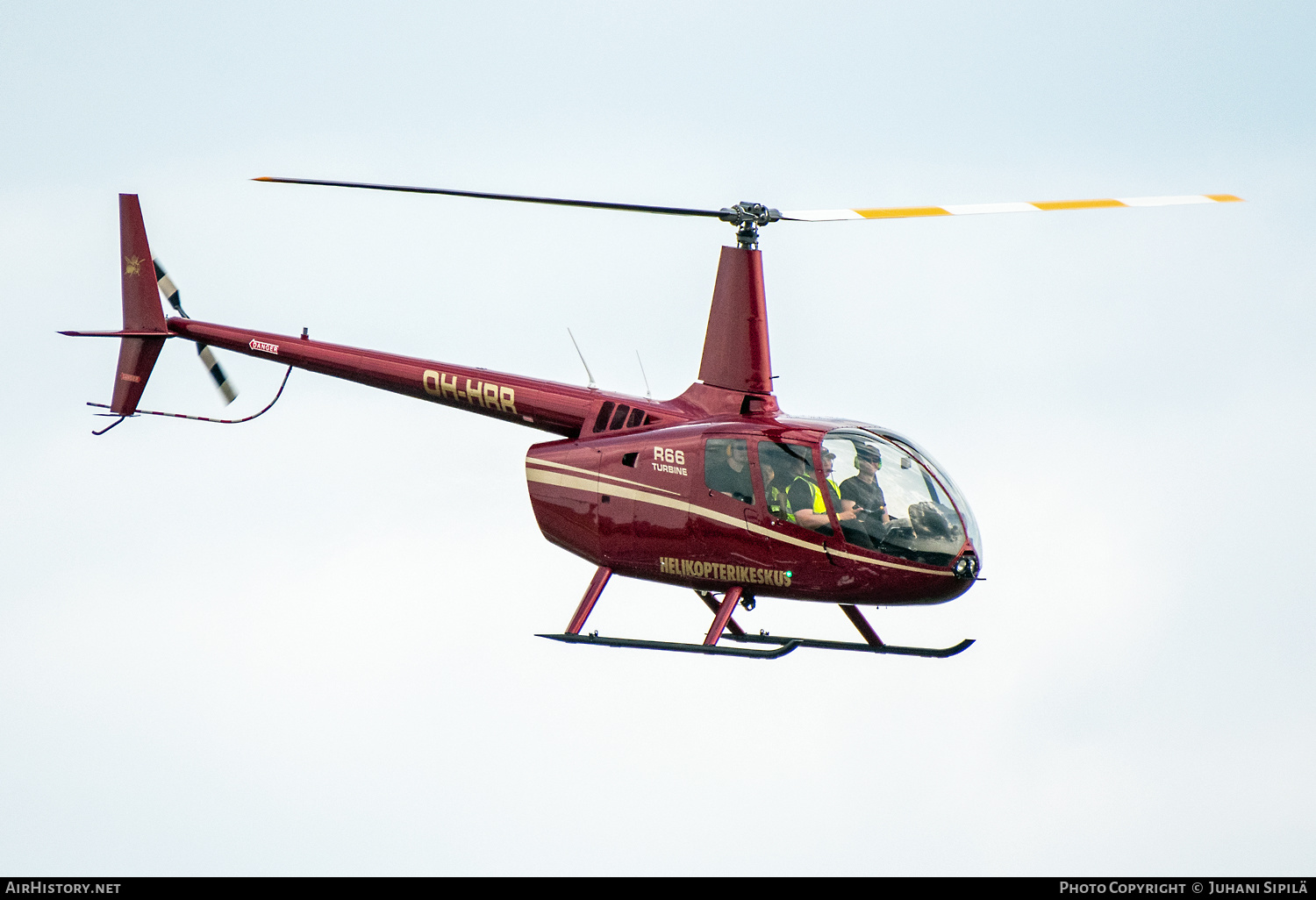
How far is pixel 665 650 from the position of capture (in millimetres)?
18562

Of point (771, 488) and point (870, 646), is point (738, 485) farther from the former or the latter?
point (870, 646)

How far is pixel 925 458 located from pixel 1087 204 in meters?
3.36

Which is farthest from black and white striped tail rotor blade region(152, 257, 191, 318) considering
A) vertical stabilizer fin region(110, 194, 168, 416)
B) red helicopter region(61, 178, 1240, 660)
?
red helicopter region(61, 178, 1240, 660)

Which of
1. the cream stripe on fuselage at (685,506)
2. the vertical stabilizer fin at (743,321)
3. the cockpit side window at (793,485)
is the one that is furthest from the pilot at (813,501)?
the vertical stabilizer fin at (743,321)

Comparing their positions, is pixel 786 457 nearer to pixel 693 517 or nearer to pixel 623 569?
pixel 693 517

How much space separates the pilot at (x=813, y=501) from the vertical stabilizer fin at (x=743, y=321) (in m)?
1.54

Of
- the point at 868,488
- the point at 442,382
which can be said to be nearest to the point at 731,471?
the point at 868,488

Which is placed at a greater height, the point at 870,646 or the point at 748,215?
the point at 748,215

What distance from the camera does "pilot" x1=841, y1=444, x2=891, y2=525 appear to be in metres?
18.3

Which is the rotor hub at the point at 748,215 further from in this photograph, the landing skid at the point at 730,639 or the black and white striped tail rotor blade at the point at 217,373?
the black and white striped tail rotor blade at the point at 217,373

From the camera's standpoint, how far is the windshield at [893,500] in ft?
59.8

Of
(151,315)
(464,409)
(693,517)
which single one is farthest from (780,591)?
(151,315)

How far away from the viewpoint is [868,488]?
60.3ft

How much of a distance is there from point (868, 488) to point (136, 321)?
11267 millimetres
